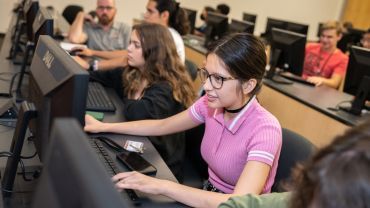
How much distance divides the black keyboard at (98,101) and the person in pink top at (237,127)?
32 centimetres

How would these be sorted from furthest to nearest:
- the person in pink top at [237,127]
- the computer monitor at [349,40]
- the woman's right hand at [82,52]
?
1. the computer monitor at [349,40]
2. the woman's right hand at [82,52]
3. the person in pink top at [237,127]

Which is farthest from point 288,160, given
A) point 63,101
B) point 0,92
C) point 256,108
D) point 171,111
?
point 0,92

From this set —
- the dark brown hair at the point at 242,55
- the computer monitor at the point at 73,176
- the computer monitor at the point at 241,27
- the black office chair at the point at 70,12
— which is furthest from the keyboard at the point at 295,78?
the black office chair at the point at 70,12

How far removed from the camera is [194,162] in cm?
197

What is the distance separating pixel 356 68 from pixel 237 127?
148 centimetres

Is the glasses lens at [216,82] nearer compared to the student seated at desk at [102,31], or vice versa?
the glasses lens at [216,82]

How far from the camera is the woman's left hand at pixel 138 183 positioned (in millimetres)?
1122

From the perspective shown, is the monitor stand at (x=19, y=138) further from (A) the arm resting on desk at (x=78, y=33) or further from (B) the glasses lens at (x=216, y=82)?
(A) the arm resting on desk at (x=78, y=33)

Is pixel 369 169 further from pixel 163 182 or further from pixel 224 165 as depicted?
pixel 224 165

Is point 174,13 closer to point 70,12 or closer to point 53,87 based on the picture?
point 53,87

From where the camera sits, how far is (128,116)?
5.93 ft

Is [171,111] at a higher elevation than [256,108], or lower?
lower

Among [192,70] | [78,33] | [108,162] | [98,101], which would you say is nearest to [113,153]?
[108,162]

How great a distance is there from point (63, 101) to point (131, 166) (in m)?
0.48
